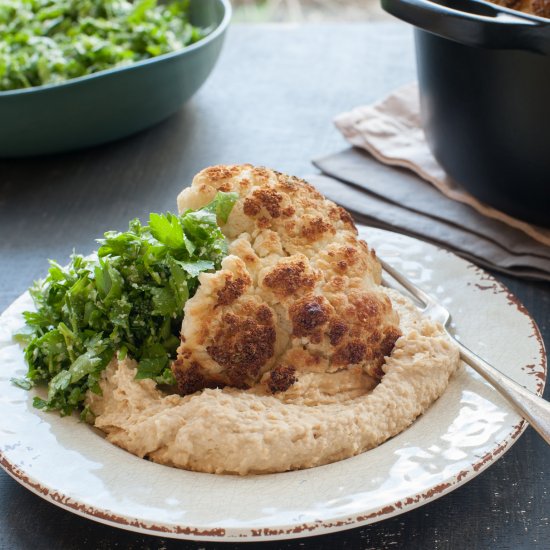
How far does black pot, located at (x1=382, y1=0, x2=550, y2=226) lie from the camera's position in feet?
5.61

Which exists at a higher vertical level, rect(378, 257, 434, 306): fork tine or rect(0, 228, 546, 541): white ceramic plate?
rect(0, 228, 546, 541): white ceramic plate

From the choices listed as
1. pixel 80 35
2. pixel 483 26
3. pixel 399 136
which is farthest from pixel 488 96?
pixel 80 35

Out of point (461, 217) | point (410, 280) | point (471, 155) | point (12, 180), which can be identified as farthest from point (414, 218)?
point (12, 180)

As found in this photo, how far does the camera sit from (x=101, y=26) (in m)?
2.99

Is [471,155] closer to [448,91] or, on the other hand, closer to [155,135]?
[448,91]

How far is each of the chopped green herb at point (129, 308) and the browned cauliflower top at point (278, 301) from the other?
0.05 metres

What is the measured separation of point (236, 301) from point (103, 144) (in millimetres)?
1563

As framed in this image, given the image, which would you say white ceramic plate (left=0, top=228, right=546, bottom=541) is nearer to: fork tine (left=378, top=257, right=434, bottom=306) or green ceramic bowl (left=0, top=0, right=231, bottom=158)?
fork tine (left=378, top=257, right=434, bottom=306)

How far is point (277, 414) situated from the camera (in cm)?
143

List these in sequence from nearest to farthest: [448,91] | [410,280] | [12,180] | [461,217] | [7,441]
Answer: [7,441] → [410,280] → [448,91] → [461,217] → [12,180]

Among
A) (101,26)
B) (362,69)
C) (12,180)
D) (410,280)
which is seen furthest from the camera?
(362,69)

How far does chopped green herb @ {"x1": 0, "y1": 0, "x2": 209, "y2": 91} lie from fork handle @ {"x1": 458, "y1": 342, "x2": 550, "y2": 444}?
1.70 meters

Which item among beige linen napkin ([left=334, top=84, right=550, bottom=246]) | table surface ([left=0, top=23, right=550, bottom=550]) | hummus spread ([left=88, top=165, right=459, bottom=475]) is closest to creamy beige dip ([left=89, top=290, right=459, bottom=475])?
hummus spread ([left=88, top=165, right=459, bottom=475])

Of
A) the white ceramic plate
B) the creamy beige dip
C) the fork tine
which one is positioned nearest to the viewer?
the white ceramic plate
